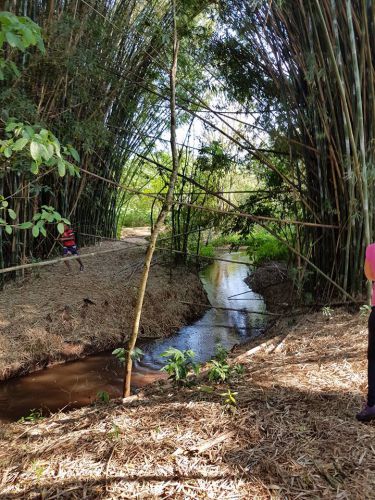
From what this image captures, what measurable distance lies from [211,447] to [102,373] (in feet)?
7.26

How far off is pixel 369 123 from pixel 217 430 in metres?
2.44

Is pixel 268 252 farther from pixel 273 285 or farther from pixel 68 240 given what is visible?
pixel 68 240

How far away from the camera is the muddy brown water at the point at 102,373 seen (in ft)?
9.93

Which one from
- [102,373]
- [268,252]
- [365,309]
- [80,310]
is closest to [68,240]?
[80,310]

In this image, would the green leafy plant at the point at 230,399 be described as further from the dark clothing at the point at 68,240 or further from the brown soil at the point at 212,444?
the dark clothing at the point at 68,240

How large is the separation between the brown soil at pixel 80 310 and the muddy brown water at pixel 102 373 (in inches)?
6.1

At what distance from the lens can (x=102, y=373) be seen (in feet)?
11.6

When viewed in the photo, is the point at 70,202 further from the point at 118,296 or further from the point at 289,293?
the point at 289,293

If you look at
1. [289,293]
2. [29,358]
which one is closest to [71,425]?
[29,358]

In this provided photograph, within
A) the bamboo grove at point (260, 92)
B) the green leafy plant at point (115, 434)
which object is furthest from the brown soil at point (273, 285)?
the green leafy plant at point (115, 434)

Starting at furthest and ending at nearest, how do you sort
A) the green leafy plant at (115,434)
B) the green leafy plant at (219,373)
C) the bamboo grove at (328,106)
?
the bamboo grove at (328,106)
the green leafy plant at (219,373)
the green leafy plant at (115,434)

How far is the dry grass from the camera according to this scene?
134 cm

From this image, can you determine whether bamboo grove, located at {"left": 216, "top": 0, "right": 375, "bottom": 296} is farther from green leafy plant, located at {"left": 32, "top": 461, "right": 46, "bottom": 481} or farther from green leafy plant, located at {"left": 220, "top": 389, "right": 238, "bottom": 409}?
green leafy plant, located at {"left": 32, "top": 461, "right": 46, "bottom": 481}

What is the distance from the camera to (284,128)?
140 inches
